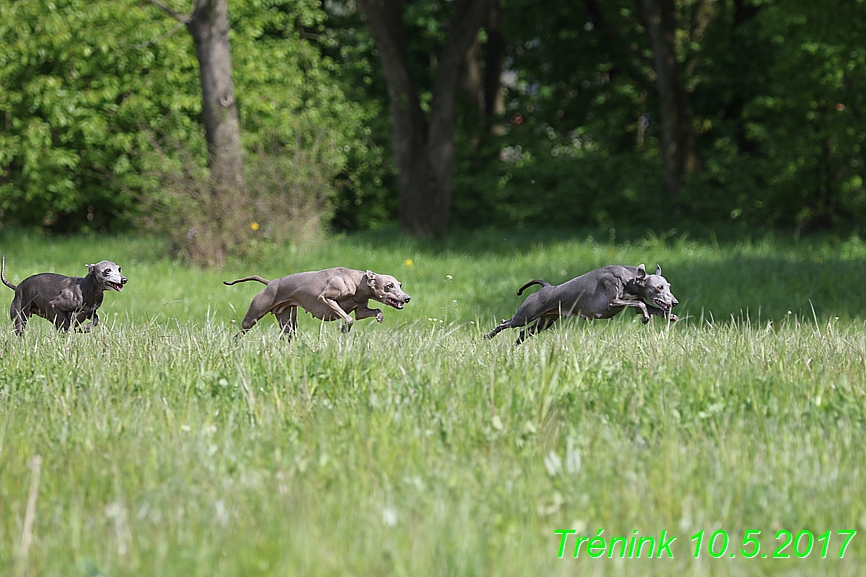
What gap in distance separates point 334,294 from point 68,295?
78.7 inches

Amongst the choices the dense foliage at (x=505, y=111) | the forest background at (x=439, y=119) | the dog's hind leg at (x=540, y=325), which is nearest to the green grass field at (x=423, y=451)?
the dog's hind leg at (x=540, y=325)

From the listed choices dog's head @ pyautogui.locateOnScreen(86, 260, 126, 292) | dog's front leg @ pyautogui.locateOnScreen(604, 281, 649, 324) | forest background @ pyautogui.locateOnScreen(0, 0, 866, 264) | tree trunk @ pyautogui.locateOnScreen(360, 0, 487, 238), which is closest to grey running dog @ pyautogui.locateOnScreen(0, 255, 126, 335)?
dog's head @ pyautogui.locateOnScreen(86, 260, 126, 292)

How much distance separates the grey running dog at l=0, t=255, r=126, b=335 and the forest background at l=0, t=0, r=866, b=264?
5.95 m

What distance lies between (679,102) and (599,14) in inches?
111

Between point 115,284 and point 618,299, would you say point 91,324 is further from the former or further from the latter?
point 618,299

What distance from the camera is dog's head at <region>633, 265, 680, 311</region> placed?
5539 mm

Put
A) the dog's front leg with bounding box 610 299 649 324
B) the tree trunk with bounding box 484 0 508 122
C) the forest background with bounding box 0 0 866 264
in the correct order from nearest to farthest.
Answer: the dog's front leg with bounding box 610 299 649 324 < the forest background with bounding box 0 0 866 264 < the tree trunk with bounding box 484 0 508 122

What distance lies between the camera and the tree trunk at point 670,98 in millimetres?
17594

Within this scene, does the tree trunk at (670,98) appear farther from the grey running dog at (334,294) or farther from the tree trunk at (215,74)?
the grey running dog at (334,294)

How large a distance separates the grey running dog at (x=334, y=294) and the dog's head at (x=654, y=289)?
4.58ft

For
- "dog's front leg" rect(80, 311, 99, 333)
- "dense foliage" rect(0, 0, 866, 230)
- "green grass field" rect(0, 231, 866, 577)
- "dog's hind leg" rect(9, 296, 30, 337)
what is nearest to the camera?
"green grass field" rect(0, 231, 866, 577)

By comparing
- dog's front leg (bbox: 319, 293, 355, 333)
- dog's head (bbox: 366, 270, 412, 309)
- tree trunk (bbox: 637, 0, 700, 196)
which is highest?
tree trunk (bbox: 637, 0, 700, 196)

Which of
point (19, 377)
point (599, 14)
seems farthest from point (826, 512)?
point (599, 14)

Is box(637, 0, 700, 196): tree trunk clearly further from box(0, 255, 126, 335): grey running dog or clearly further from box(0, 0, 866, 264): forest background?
box(0, 255, 126, 335): grey running dog
